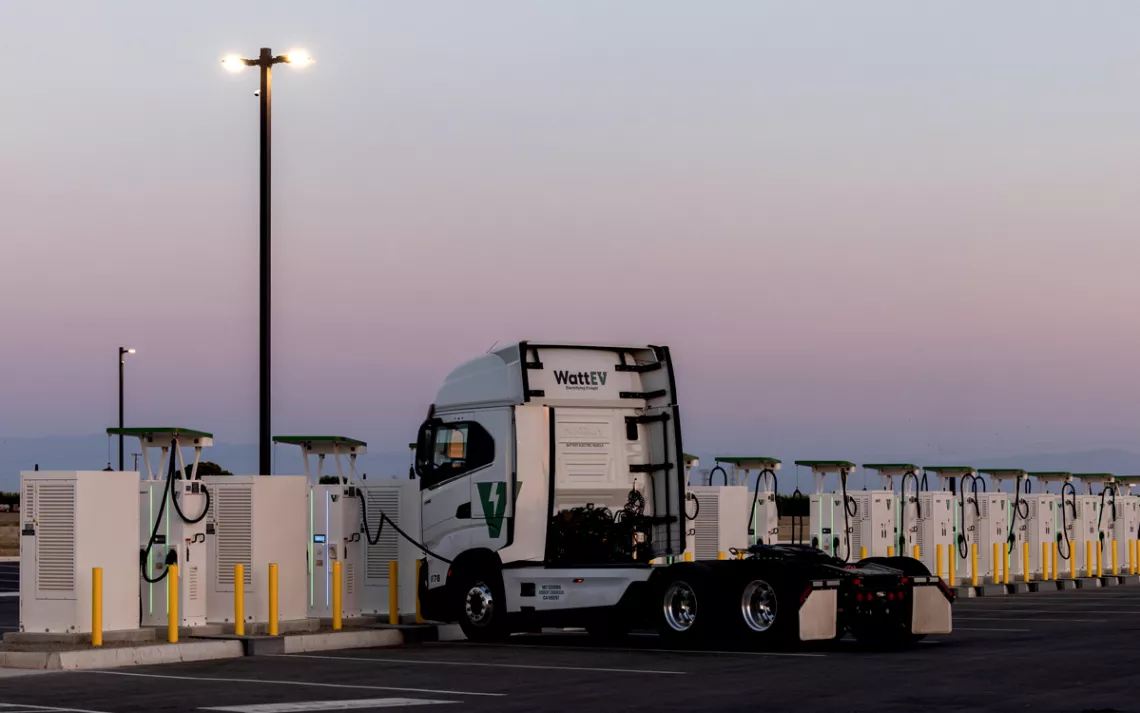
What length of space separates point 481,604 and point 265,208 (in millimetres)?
6897

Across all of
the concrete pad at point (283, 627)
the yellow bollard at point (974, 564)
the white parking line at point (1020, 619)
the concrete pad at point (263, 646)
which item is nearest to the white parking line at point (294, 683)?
the concrete pad at point (263, 646)

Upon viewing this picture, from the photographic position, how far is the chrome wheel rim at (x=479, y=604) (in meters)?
22.0

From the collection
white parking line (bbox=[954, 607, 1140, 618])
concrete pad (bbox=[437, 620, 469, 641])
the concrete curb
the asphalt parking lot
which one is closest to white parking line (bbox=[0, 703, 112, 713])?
the asphalt parking lot

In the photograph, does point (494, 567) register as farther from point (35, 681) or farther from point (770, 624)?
point (35, 681)

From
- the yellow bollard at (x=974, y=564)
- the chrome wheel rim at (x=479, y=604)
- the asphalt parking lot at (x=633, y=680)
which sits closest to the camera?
the asphalt parking lot at (x=633, y=680)

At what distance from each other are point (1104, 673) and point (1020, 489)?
23.8m

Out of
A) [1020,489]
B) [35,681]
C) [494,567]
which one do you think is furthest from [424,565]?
[1020,489]

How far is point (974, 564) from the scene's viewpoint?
→ 35781 mm

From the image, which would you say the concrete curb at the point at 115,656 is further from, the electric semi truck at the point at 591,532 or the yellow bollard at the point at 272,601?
the electric semi truck at the point at 591,532

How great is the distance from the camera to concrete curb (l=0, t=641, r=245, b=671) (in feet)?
59.9

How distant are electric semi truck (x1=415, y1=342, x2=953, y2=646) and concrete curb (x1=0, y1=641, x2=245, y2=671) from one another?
381 cm

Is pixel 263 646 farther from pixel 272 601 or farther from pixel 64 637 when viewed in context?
pixel 64 637

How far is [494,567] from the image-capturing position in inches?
866

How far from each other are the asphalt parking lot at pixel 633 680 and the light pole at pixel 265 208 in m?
4.50
